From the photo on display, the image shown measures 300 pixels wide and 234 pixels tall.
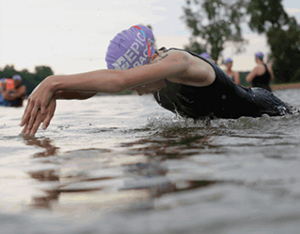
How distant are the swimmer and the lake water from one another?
1.51 ft

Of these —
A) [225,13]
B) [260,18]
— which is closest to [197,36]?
[225,13]

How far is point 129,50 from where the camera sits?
373 cm

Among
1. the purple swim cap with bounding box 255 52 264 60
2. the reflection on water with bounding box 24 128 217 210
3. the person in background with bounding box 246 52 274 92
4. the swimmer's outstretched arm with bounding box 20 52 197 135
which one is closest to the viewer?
the reflection on water with bounding box 24 128 217 210

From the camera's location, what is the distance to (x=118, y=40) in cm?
378

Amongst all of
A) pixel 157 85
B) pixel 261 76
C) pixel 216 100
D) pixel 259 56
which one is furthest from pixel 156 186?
pixel 259 56

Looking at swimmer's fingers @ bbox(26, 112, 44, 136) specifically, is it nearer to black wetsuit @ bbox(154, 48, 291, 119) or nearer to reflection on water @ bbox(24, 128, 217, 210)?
reflection on water @ bbox(24, 128, 217, 210)

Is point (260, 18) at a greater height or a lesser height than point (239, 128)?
greater

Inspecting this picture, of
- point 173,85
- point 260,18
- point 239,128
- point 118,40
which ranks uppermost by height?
point 260,18

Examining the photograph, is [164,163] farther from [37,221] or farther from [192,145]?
[37,221]

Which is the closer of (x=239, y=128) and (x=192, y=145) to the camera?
(x=192, y=145)

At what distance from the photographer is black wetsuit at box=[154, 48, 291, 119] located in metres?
4.09

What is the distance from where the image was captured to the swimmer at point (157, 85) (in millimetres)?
3195

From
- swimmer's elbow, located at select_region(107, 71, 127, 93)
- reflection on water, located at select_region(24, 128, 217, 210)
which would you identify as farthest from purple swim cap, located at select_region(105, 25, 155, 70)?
reflection on water, located at select_region(24, 128, 217, 210)

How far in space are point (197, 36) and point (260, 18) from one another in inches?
496
